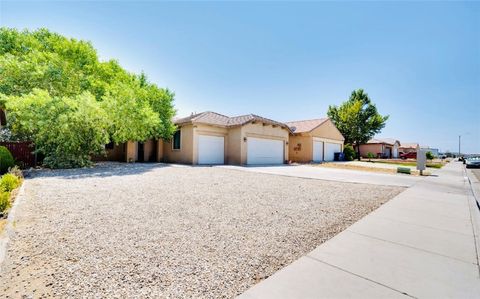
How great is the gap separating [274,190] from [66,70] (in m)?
18.7

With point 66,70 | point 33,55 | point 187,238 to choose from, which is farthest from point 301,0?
point 33,55

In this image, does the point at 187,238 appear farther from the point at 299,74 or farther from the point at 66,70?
the point at 66,70

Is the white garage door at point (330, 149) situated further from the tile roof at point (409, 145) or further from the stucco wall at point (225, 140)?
the tile roof at point (409, 145)

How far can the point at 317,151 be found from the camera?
26.2m

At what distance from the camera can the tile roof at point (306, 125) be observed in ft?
83.9

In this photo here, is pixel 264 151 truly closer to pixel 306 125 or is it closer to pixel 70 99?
pixel 306 125

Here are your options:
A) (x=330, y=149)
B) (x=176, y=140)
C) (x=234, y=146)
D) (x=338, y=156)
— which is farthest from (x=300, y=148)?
(x=176, y=140)

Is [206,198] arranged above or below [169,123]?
below

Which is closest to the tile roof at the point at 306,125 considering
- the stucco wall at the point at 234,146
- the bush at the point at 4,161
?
the stucco wall at the point at 234,146

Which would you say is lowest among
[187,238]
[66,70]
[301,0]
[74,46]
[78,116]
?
[187,238]

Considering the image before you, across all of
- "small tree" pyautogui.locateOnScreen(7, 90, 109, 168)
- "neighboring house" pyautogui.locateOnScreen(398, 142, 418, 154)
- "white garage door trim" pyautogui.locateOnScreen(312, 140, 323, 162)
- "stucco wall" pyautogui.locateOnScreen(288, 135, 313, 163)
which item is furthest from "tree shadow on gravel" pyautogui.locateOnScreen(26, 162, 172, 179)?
"neighboring house" pyautogui.locateOnScreen(398, 142, 418, 154)

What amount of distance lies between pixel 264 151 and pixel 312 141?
7.77 meters

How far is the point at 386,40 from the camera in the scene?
42.0 ft

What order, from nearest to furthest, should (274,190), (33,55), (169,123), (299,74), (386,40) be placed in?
(274,190), (386,40), (33,55), (169,123), (299,74)
